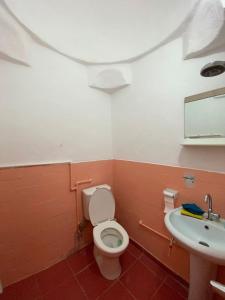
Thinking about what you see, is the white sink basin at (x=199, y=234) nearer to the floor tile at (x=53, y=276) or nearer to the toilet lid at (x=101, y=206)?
the toilet lid at (x=101, y=206)

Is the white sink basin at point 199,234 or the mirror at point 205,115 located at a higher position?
the mirror at point 205,115

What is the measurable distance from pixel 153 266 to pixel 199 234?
32.3 inches

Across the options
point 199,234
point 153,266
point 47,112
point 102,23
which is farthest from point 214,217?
point 102,23

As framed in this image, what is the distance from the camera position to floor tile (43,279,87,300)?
1.32 meters

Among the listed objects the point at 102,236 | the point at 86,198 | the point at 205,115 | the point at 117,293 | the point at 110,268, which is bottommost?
the point at 117,293

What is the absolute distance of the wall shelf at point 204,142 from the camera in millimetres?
1092

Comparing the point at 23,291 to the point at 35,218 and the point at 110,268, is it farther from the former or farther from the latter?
the point at 110,268

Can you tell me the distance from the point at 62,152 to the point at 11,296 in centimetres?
139

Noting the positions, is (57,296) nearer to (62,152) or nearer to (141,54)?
(62,152)

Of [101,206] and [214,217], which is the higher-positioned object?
[214,217]

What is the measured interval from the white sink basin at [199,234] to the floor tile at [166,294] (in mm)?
648

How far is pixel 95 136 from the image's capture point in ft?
6.39

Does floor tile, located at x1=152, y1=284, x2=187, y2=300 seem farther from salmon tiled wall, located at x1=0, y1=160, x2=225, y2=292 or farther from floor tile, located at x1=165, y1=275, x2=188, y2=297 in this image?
salmon tiled wall, located at x1=0, y1=160, x2=225, y2=292

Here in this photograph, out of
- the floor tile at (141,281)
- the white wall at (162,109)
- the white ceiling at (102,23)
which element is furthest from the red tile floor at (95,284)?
the white ceiling at (102,23)
